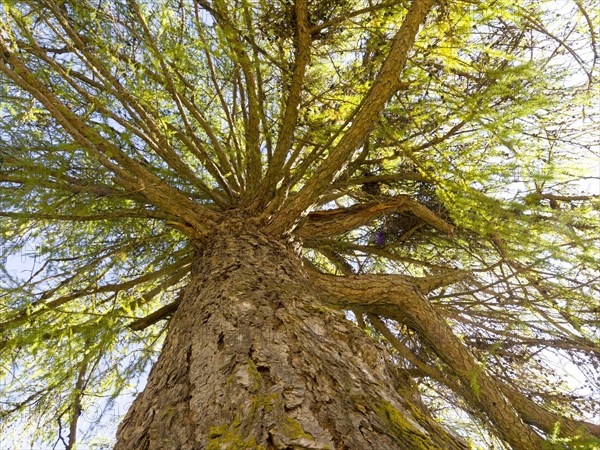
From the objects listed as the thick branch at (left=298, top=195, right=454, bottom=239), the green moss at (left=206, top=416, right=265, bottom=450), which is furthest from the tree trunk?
the thick branch at (left=298, top=195, right=454, bottom=239)

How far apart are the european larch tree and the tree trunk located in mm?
13

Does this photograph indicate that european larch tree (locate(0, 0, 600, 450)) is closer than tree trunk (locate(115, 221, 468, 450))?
No

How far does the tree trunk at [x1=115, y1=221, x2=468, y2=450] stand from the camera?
2.95 ft

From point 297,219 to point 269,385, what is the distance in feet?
6.00

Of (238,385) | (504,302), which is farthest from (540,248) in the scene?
(238,385)

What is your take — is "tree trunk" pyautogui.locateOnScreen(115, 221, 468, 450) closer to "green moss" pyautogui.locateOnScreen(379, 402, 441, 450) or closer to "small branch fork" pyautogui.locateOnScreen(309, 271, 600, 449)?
"green moss" pyautogui.locateOnScreen(379, 402, 441, 450)

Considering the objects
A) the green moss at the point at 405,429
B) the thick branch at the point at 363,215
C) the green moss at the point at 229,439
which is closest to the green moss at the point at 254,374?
the green moss at the point at 229,439

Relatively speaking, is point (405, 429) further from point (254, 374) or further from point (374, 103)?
point (374, 103)

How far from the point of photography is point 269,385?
→ 3.53 feet

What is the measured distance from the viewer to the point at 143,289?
375 cm

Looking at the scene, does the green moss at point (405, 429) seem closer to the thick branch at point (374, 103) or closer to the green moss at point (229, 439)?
the green moss at point (229, 439)

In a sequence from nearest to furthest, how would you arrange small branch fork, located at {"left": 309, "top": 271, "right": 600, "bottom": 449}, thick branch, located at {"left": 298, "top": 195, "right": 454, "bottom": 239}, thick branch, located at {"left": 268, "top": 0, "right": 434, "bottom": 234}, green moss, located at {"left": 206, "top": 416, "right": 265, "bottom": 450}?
green moss, located at {"left": 206, "top": 416, "right": 265, "bottom": 450} < small branch fork, located at {"left": 309, "top": 271, "right": 600, "bottom": 449} < thick branch, located at {"left": 268, "top": 0, "right": 434, "bottom": 234} < thick branch, located at {"left": 298, "top": 195, "right": 454, "bottom": 239}

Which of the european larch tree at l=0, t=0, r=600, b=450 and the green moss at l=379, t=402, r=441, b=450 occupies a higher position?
the european larch tree at l=0, t=0, r=600, b=450

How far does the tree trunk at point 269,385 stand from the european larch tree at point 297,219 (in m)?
0.01
